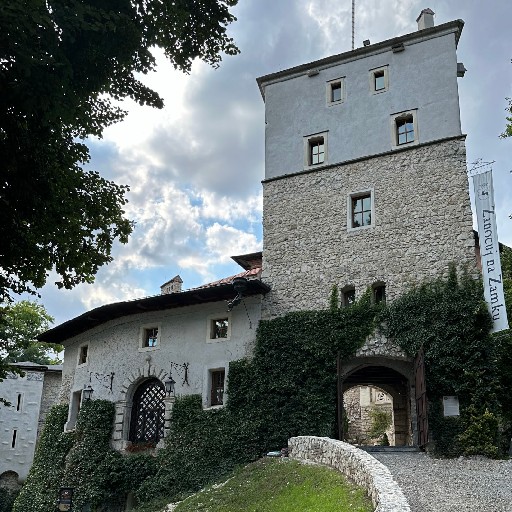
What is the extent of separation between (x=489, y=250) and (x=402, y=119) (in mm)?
5737

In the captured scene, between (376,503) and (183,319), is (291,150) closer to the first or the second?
(183,319)

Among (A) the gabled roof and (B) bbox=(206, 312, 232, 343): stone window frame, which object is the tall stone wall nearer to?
(A) the gabled roof

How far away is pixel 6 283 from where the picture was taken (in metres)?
11.9

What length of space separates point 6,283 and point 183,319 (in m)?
9.78

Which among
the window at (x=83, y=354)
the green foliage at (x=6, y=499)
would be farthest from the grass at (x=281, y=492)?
the green foliage at (x=6, y=499)

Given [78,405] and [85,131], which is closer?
[85,131]

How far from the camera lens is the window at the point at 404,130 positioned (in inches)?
793

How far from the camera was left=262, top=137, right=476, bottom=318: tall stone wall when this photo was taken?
60.1 feet

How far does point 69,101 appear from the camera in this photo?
10.1 m

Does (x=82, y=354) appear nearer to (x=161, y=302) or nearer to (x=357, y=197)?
(x=161, y=302)

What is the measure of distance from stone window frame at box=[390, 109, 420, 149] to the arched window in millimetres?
11302

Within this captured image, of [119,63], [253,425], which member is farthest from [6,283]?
[253,425]

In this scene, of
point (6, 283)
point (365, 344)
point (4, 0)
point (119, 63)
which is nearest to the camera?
point (4, 0)

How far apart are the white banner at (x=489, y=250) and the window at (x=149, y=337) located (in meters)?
11.0
